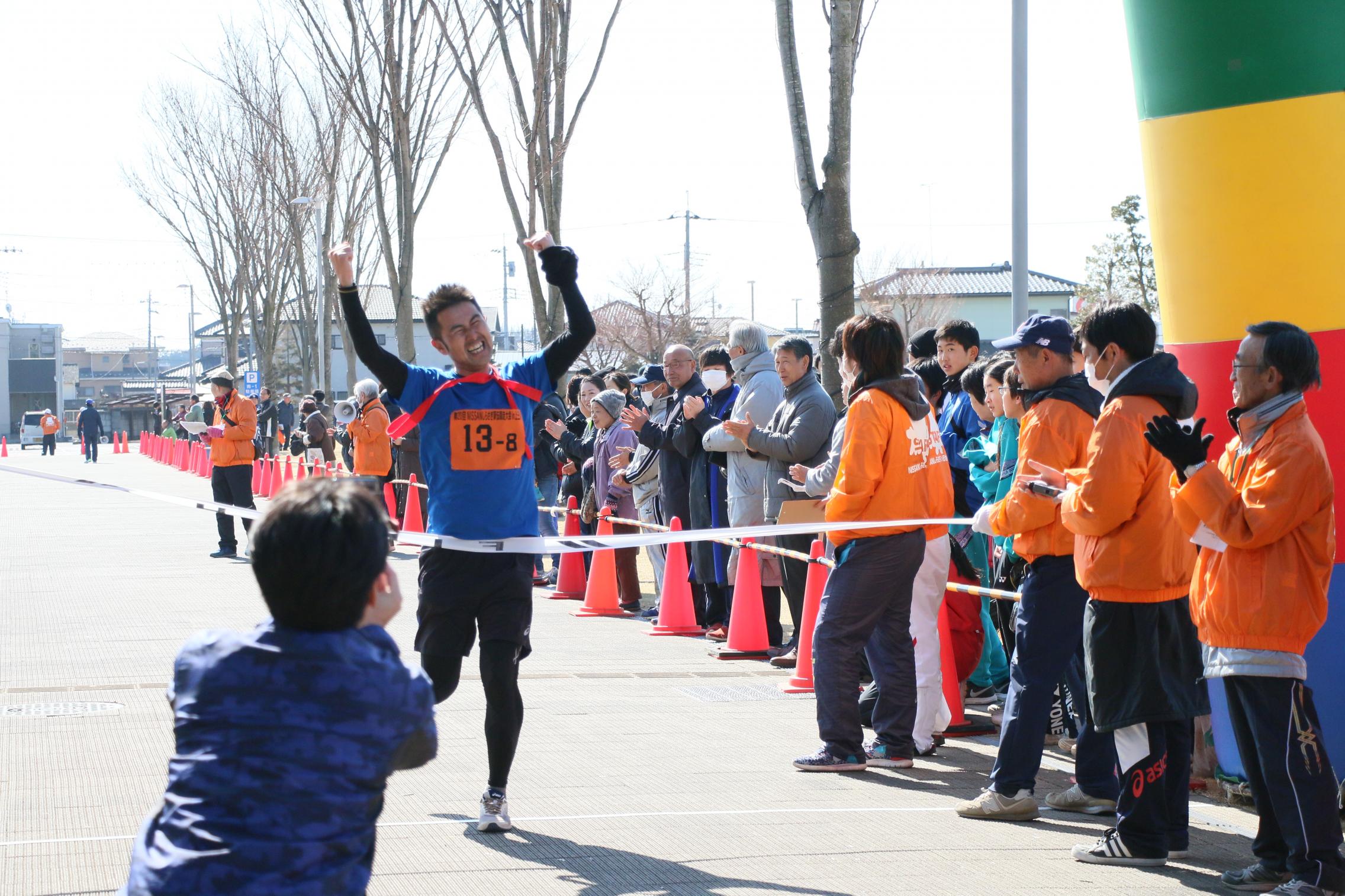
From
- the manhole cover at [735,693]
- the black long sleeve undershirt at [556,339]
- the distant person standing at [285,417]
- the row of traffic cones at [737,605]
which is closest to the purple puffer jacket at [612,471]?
the row of traffic cones at [737,605]

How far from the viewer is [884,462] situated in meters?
6.43

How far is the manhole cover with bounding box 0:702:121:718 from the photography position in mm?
7570

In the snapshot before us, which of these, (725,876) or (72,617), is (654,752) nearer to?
(725,876)

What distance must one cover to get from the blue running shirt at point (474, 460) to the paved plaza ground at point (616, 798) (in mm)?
1201

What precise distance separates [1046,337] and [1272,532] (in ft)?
4.34

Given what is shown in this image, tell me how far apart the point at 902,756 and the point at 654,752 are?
1.20 meters

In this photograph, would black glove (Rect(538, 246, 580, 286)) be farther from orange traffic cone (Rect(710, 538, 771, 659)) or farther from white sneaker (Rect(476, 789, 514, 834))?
orange traffic cone (Rect(710, 538, 771, 659))

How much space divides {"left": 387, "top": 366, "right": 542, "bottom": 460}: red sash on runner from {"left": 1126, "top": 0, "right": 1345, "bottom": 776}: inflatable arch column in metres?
2.84

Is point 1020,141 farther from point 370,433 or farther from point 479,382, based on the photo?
point 370,433

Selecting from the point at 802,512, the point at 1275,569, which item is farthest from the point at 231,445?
the point at 1275,569

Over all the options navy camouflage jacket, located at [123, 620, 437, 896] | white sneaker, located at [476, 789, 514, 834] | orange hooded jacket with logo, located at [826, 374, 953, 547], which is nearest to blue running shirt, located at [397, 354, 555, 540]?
white sneaker, located at [476, 789, 514, 834]

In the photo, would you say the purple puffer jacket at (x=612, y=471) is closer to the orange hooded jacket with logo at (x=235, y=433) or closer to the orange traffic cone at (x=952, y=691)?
the orange hooded jacket with logo at (x=235, y=433)

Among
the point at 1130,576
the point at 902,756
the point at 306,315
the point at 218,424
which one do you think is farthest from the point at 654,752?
the point at 306,315

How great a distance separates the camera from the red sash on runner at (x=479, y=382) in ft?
18.0
